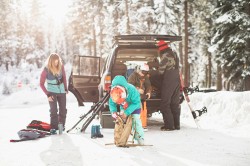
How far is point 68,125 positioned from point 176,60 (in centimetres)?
374

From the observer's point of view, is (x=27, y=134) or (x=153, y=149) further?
(x=27, y=134)

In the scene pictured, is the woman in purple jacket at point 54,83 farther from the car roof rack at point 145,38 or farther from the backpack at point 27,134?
the car roof rack at point 145,38

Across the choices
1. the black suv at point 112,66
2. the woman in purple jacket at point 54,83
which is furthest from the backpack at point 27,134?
the black suv at point 112,66

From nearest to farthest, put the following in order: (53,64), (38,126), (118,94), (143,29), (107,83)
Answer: (118,94)
(38,126)
(53,64)
(107,83)
(143,29)

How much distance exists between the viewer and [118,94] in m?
6.62

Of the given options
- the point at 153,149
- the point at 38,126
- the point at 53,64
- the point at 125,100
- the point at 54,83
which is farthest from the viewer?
the point at 54,83

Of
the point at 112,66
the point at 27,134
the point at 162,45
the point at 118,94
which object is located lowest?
the point at 27,134

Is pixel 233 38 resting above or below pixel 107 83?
above

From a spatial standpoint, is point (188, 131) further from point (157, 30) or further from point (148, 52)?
point (157, 30)

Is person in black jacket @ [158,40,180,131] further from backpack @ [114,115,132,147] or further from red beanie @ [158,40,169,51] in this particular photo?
backpack @ [114,115,132,147]

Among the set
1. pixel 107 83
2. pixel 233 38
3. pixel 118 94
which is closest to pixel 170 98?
pixel 107 83

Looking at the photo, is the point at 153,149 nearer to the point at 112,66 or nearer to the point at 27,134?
the point at 27,134

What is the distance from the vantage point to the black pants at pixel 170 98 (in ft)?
31.3

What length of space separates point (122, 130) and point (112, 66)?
9.73ft
